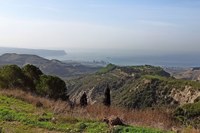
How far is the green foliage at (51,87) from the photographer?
3108 centimetres

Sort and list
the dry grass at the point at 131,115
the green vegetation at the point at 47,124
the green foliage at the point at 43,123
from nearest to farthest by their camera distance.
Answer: the green vegetation at the point at 47,124 < the green foliage at the point at 43,123 < the dry grass at the point at 131,115

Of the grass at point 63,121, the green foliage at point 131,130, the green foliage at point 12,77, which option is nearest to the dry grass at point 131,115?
the grass at point 63,121

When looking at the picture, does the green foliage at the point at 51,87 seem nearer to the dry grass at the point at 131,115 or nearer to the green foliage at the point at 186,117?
the green foliage at the point at 186,117

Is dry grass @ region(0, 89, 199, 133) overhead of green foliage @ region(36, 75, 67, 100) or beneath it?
overhead

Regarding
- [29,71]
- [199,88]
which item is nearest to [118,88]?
[199,88]

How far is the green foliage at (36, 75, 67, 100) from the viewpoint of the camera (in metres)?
31.1

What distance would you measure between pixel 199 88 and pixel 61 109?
7359 cm

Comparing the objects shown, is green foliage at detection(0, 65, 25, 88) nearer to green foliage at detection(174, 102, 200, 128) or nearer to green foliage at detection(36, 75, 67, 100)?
green foliage at detection(36, 75, 67, 100)

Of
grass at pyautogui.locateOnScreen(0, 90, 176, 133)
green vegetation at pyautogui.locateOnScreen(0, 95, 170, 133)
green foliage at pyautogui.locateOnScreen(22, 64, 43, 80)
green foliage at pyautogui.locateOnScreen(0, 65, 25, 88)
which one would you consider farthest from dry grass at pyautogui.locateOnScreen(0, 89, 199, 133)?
green foliage at pyautogui.locateOnScreen(22, 64, 43, 80)

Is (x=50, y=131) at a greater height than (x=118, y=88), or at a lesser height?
greater

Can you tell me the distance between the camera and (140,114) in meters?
13.8

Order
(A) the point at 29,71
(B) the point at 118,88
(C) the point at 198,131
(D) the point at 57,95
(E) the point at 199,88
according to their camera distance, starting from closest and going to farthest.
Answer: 1. (C) the point at 198,131
2. (D) the point at 57,95
3. (A) the point at 29,71
4. (E) the point at 199,88
5. (B) the point at 118,88

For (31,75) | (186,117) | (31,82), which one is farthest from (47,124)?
(31,75)

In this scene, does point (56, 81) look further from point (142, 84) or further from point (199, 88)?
point (142, 84)
